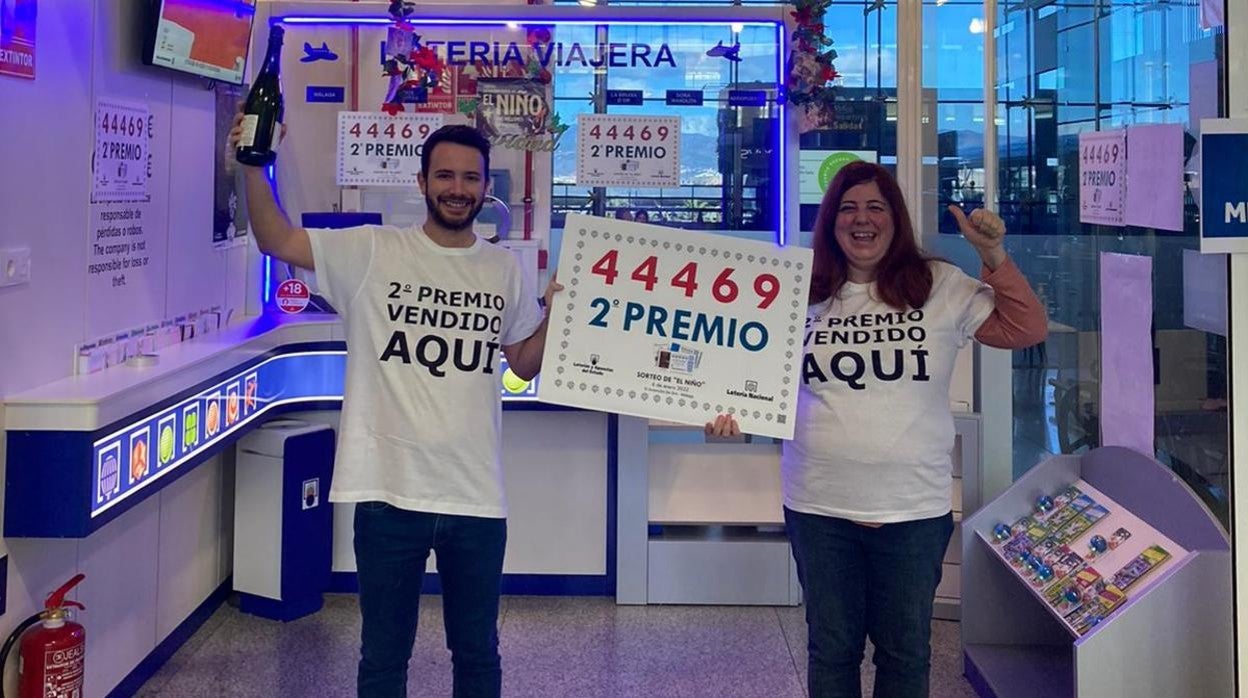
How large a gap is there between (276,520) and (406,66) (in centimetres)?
181

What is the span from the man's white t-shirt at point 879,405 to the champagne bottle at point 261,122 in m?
1.19

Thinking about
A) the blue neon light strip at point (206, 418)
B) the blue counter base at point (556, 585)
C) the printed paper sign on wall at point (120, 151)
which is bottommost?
the blue counter base at point (556, 585)

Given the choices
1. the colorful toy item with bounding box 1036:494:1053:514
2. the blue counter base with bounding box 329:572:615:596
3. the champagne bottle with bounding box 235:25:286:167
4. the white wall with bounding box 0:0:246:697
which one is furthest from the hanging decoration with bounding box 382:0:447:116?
the colorful toy item with bounding box 1036:494:1053:514

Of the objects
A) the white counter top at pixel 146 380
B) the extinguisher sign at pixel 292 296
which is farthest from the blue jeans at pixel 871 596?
the extinguisher sign at pixel 292 296

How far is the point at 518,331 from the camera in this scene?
256cm

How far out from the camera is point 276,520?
159 inches

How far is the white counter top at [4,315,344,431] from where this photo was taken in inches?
103

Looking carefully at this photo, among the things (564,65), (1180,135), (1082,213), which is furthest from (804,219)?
(1180,135)

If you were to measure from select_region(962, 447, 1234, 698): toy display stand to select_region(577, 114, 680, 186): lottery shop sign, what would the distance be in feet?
6.12

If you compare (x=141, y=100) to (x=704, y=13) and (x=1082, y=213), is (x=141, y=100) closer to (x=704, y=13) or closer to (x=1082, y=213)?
(x=704, y=13)

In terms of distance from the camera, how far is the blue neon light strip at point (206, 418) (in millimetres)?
2742

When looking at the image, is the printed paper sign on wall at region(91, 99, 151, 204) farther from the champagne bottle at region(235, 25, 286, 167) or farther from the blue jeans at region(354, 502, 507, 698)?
the blue jeans at region(354, 502, 507, 698)

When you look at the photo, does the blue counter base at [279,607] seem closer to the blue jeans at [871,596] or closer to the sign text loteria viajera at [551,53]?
the sign text loteria viajera at [551,53]

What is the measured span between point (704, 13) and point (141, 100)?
2154 mm
